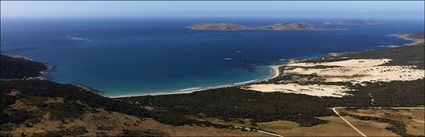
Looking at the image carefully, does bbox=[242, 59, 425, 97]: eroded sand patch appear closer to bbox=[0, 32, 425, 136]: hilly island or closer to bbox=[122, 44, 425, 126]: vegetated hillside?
bbox=[0, 32, 425, 136]: hilly island

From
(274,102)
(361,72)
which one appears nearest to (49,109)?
(274,102)

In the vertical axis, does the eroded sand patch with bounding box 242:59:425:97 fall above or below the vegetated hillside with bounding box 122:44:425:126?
above

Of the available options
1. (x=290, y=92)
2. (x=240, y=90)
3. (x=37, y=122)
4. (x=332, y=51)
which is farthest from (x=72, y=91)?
(x=332, y=51)

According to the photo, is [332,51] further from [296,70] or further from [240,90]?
[240,90]

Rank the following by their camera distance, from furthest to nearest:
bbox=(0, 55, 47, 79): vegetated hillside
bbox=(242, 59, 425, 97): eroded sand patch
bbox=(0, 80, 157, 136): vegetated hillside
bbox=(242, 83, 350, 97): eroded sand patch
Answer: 1. bbox=(0, 55, 47, 79): vegetated hillside
2. bbox=(242, 59, 425, 97): eroded sand patch
3. bbox=(242, 83, 350, 97): eroded sand patch
4. bbox=(0, 80, 157, 136): vegetated hillside

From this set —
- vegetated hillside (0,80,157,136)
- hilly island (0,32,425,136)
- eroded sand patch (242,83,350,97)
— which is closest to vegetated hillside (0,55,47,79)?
hilly island (0,32,425,136)

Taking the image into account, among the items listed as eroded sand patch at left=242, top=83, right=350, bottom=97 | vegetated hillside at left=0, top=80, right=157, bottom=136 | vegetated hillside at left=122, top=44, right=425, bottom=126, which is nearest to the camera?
vegetated hillside at left=0, top=80, right=157, bottom=136

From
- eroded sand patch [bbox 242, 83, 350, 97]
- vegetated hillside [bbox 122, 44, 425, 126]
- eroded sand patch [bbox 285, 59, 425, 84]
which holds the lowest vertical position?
vegetated hillside [bbox 122, 44, 425, 126]

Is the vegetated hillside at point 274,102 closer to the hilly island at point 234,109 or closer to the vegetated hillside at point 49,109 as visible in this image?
the hilly island at point 234,109
